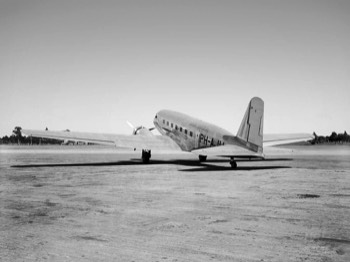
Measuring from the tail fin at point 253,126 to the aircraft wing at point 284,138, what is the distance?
485 inches

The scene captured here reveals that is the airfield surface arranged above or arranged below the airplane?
below

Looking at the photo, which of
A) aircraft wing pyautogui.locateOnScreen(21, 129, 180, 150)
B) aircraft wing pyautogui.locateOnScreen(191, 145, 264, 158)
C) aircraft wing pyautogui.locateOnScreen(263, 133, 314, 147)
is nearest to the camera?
aircraft wing pyautogui.locateOnScreen(191, 145, 264, 158)

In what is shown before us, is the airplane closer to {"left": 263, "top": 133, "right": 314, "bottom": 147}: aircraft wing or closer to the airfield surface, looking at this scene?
{"left": 263, "top": 133, "right": 314, "bottom": 147}: aircraft wing

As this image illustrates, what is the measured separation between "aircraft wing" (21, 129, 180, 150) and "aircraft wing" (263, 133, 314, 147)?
1094 centimetres

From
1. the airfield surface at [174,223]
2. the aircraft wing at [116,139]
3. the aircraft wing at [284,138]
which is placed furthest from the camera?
the aircraft wing at [284,138]

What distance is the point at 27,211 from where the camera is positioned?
9758mm

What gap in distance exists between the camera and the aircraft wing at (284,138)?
36156 millimetres

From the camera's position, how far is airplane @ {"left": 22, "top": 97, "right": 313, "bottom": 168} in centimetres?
2317

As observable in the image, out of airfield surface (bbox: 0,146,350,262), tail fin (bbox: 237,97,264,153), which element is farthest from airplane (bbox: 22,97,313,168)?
airfield surface (bbox: 0,146,350,262)

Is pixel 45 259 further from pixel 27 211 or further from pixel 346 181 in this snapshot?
pixel 346 181

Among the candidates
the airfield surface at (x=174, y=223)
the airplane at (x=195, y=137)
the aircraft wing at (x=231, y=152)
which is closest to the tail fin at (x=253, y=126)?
the airplane at (x=195, y=137)

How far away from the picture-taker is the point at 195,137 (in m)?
29.4

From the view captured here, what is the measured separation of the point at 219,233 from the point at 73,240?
119 inches

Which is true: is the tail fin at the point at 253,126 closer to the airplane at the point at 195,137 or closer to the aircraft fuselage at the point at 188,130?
the airplane at the point at 195,137
